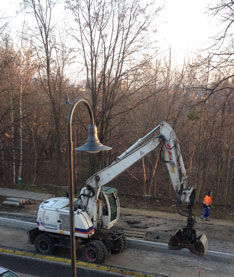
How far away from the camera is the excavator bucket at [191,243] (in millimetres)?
7285

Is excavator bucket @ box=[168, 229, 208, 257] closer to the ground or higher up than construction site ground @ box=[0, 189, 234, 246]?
higher up

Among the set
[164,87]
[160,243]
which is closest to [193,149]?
[164,87]

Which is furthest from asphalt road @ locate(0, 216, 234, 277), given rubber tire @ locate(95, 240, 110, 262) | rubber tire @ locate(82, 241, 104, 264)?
rubber tire @ locate(82, 241, 104, 264)

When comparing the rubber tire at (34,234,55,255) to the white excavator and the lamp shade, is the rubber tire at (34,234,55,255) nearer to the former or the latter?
the white excavator

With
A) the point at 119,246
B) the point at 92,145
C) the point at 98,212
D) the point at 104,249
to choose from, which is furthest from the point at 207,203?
the point at 92,145

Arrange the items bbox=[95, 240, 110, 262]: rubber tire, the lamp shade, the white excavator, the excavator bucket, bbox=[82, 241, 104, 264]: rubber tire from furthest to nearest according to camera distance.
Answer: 1. bbox=[95, 240, 110, 262]: rubber tire
2. bbox=[82, 241, 104, 264]: rubber tire
3. the white excavator
4. the excavator bucket
5. the lamp shade

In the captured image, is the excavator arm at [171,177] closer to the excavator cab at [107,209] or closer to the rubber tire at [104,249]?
the excavator cab at [107,209]

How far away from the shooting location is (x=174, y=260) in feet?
34.4

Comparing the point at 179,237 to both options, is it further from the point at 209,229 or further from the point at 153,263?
the point at 209,229

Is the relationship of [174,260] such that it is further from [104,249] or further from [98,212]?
[98,212]

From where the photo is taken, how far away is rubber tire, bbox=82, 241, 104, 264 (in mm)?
9602

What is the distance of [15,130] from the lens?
82.6 feet

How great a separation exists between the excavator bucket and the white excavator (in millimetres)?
1689

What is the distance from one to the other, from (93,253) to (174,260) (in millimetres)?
2964
